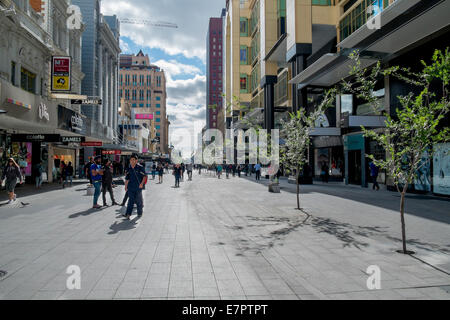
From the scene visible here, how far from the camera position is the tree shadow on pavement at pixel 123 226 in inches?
297

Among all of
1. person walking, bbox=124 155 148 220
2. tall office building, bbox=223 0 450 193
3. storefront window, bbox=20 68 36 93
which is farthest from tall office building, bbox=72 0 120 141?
person walking, bbox=124 155 148 220

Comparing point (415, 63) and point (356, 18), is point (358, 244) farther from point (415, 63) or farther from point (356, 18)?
point (356, 18)

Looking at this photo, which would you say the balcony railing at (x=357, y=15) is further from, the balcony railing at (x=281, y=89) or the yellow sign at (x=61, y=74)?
the yellow sign at (x=61, y=74)

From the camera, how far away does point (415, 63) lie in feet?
54.9

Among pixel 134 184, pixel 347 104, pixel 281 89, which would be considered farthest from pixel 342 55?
pixel 134 184

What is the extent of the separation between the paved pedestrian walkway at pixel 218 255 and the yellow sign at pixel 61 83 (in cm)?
1286

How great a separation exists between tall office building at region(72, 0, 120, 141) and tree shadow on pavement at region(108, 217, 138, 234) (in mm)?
31423

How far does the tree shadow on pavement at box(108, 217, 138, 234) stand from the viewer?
7.54 m

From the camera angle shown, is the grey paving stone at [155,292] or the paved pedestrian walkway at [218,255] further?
the paved pedestrian walkway at [218,255]

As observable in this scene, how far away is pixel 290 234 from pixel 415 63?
1502 centimetres

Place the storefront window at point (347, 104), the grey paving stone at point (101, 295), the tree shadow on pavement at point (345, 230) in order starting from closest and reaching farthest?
the grey paving stone at point (101, 295) → the tree shadow on pavement at point (345, 230) → the storefront window at point (347, 104)

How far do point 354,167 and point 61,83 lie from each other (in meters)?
22.6

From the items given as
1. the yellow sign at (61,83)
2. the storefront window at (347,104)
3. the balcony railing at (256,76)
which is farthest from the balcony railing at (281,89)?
the yellow sign at (61,83)

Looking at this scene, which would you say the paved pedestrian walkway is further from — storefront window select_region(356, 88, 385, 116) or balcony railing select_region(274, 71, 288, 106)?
balcony railing select_region(274, 71, 288, 106)
